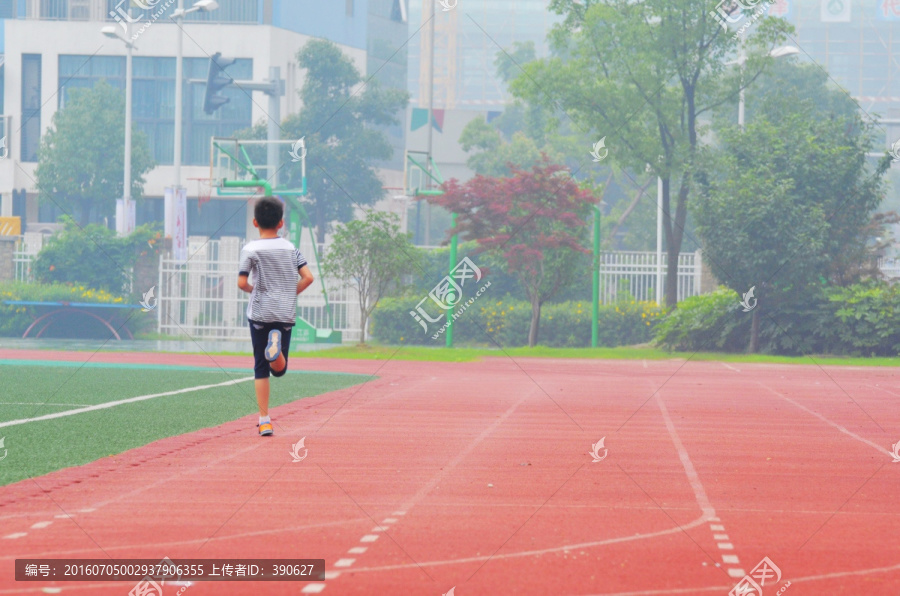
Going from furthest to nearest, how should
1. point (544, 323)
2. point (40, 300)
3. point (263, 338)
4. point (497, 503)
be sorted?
1. point (40, 300)
2. point (544, 323)
3. point (263, 338)
4. point (497, 503)

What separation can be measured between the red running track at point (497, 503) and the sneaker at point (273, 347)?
0.76 metres

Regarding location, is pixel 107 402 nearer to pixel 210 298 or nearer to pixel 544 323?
pixel 210 298

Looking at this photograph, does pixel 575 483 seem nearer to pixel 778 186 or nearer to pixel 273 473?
pixel 273 473

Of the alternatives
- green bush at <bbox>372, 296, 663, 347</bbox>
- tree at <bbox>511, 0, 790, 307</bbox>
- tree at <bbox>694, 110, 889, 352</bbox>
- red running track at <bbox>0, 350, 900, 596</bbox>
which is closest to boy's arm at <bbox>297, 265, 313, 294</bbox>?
red running track at <bbox>0, 350, 900, 596</bbox>

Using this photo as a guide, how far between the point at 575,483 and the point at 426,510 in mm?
1507

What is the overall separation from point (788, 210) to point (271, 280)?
21.5m

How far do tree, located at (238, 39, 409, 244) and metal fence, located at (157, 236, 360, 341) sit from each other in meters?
19.6

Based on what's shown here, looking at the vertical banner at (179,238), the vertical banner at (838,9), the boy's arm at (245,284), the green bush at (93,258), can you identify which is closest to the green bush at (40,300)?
the green bush at (93,258)

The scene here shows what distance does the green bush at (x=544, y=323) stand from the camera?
3266cm

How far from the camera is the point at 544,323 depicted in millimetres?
32781

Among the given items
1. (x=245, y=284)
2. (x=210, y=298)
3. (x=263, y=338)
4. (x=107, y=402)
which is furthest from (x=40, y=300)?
(x=245, y=284)

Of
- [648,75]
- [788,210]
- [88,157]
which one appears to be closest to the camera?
[788,210]

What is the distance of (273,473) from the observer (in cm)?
770

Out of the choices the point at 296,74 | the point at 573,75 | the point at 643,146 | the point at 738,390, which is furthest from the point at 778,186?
the point at 296,74
